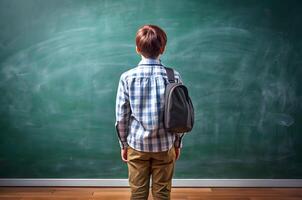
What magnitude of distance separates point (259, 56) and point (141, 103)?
1.41 m

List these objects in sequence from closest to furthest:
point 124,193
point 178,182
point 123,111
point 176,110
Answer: point 176,110
point 123,111
point 124,193
point 178,182

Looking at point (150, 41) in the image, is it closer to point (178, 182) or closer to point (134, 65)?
point (134, 65)

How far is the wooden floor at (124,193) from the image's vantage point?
249 cm

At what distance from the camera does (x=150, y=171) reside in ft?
5.72

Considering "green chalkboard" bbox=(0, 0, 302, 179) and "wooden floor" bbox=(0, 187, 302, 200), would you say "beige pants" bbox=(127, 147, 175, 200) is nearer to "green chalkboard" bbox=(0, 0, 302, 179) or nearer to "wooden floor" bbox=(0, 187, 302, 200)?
"wooden floor" bbox=(0, 187, 302, 200)

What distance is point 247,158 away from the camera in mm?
2709

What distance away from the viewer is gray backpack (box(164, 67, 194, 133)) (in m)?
1.58

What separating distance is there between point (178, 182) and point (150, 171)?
40.2 inches

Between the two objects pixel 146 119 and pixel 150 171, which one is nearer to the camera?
pixel 146 119

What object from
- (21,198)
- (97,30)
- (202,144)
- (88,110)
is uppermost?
(97,30)

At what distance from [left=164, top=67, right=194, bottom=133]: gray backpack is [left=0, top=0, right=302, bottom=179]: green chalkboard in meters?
1.02

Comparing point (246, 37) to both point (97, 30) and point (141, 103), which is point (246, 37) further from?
point (141, 103)

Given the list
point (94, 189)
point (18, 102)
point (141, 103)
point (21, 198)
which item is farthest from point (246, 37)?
point (21, 198)

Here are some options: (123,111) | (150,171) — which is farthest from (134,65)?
(150,171)
